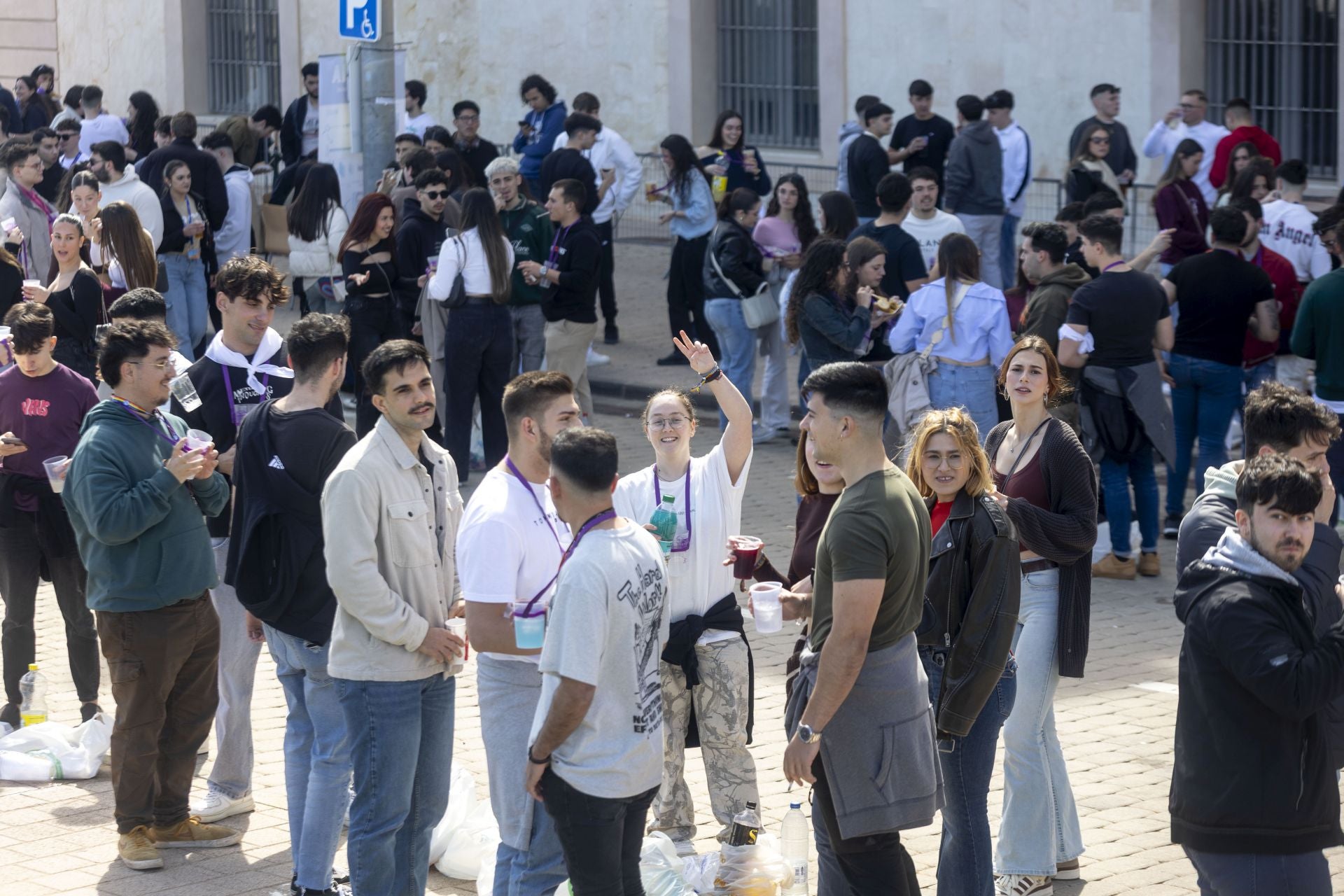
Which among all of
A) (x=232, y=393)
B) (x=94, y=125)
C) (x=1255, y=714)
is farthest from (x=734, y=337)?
(x=94, y=125)

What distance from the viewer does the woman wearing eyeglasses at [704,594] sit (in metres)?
6.06

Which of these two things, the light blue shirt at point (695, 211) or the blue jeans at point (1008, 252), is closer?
the light blue shirt at point (695, 211)

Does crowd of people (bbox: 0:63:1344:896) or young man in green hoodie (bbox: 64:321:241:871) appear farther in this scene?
young man in green hoodie (bbox: 64:321:241:871)

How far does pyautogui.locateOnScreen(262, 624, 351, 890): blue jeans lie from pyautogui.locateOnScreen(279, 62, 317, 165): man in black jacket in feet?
47.9

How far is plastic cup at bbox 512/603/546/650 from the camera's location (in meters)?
5.00

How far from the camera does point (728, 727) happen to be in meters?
6.12

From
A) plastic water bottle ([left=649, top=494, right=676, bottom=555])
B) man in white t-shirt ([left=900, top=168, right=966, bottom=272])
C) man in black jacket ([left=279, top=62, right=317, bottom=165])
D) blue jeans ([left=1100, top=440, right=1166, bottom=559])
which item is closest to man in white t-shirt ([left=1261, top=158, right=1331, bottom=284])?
man in white t-shirt ([left=900, top=168, right=966, bottom=272])

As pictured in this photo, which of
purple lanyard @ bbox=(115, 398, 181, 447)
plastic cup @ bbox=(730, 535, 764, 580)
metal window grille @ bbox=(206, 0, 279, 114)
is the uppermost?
metal window grille @ bbox=(206, 0, 279, 114)

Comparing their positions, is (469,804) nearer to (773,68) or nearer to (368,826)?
(368,826)

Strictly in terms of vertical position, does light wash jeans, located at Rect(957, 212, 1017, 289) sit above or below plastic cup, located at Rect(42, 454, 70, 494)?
above

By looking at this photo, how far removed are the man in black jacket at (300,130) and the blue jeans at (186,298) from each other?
6322 millimetres

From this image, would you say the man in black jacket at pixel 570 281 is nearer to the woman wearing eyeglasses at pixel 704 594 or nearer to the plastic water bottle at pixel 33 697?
the plastic water bottle at pixel 33 697

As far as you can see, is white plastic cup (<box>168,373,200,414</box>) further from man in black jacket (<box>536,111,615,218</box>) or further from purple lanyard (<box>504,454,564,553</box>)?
man in black jacket (<box>536,111,615,218</box>)

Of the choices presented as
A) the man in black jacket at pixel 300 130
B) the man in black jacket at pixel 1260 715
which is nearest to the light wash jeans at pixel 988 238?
the man in black jacket at pixel 300 130
